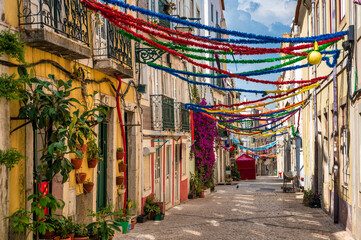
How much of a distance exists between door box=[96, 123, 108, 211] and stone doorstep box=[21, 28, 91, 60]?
2.79 meters

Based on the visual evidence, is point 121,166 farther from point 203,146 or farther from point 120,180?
point 203,146

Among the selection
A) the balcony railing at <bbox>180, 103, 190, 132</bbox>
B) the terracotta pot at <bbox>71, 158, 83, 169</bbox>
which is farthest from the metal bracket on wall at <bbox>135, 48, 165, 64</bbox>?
the balcony railing at <bbox>180, 103, 190, 132</bbox>

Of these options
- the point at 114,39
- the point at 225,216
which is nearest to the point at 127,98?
the point at 114,39

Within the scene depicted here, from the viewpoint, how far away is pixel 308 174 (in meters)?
18.7

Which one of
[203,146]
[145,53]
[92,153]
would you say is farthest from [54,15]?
[203,146]

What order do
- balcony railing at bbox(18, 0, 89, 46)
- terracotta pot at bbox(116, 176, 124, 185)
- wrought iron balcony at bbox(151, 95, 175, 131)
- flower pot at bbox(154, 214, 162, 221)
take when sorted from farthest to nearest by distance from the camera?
wrought iron balcony at bbox(151, 95, 175, 131) → flower pot at bbox(154, 214, 162, 221) → terracotta pot at bbox(116, 176, 124, 185) → balcony railing at bbox(18, 0, 89, 46)

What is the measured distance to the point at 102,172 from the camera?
31.9 feet

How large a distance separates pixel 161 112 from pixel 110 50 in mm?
5011

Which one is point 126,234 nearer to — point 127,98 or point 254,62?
point 127,98

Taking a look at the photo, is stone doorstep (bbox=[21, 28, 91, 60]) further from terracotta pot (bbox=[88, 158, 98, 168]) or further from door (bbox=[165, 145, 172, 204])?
door (bbox=[165, 145, 172, 204])

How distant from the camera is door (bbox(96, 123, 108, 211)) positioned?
9547 millimetres

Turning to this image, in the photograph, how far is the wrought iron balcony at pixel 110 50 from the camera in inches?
339

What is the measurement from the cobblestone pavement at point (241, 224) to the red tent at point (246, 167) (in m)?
22.1

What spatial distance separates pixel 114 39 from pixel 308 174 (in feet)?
39.2
